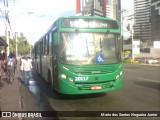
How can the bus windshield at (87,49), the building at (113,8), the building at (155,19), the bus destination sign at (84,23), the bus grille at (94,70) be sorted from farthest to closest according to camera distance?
the building at (155,19), the building at (113,8), the bus destination sign at (84,23), the bus windshield at (87,49), the bus grille at (94,70)

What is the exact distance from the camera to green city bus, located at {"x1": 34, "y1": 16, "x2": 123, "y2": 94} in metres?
11.1

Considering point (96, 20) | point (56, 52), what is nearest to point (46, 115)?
point (56, 52)

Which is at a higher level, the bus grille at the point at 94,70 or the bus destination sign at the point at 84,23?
the bus destination sign at the point at 84,23

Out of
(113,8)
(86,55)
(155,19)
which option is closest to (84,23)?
(86,55)

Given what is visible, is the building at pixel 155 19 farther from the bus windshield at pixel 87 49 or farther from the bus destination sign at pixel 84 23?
the bus windshield at pixel 87 49

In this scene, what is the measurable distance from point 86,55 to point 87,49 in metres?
0.23

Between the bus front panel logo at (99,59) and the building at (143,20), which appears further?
the building at (143,20)

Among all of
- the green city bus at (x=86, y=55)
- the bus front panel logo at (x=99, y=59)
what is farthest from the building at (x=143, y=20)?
the bus front panel logo at (x=99, y=59)

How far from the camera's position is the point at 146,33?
156 meters

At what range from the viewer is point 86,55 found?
1122 centimetres

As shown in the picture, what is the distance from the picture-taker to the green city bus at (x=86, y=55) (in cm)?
1105

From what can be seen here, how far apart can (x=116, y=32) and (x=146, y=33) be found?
148184 millimetres

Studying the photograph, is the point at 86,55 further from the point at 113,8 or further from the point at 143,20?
the point at 143,20

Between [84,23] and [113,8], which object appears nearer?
[84,23]
